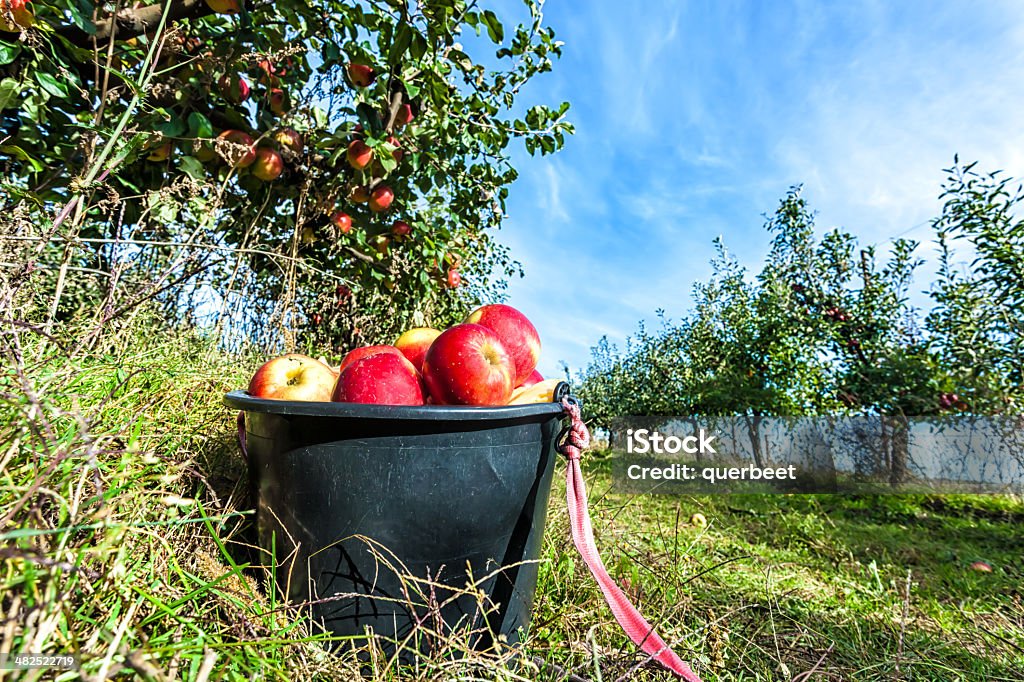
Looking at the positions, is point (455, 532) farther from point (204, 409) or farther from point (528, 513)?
point (204, 409)

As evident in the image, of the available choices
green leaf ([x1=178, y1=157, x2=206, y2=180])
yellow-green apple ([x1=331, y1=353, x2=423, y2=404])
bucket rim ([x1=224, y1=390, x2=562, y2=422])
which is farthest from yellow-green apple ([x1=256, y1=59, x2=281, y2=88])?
bucket rim ([x1=224, y1=390, x2=562, y2=422])

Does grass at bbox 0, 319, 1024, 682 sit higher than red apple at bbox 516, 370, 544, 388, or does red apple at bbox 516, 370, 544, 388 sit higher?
red apple at bbox 516, 370, 544, 388

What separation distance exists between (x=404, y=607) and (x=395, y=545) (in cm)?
17

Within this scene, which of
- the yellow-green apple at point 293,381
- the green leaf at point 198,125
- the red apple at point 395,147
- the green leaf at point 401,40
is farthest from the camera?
the red apple at point 395,147

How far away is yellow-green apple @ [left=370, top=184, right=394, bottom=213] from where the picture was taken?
10.4 ft

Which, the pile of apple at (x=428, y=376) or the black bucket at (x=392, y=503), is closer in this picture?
the black bucket at (x=392, y=503)

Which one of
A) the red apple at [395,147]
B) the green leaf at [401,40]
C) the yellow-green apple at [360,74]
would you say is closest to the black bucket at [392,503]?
the green leaf at [401,40]

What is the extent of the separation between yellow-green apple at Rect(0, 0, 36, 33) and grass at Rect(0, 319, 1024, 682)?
1.05 m

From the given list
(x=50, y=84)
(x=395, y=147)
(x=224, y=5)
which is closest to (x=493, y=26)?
(x=395, y=147)

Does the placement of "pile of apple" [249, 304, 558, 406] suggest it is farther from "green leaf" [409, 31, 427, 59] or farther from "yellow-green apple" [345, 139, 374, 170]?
"yellow-green apple" [345, 139, 374, 170]

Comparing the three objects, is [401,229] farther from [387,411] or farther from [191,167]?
[387,411]

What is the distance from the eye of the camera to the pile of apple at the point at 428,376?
4.45ft

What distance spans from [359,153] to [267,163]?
1.67 feet

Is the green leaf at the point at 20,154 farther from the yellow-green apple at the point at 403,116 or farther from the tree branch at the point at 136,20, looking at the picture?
the yellow-green apple at the point at 403,116
